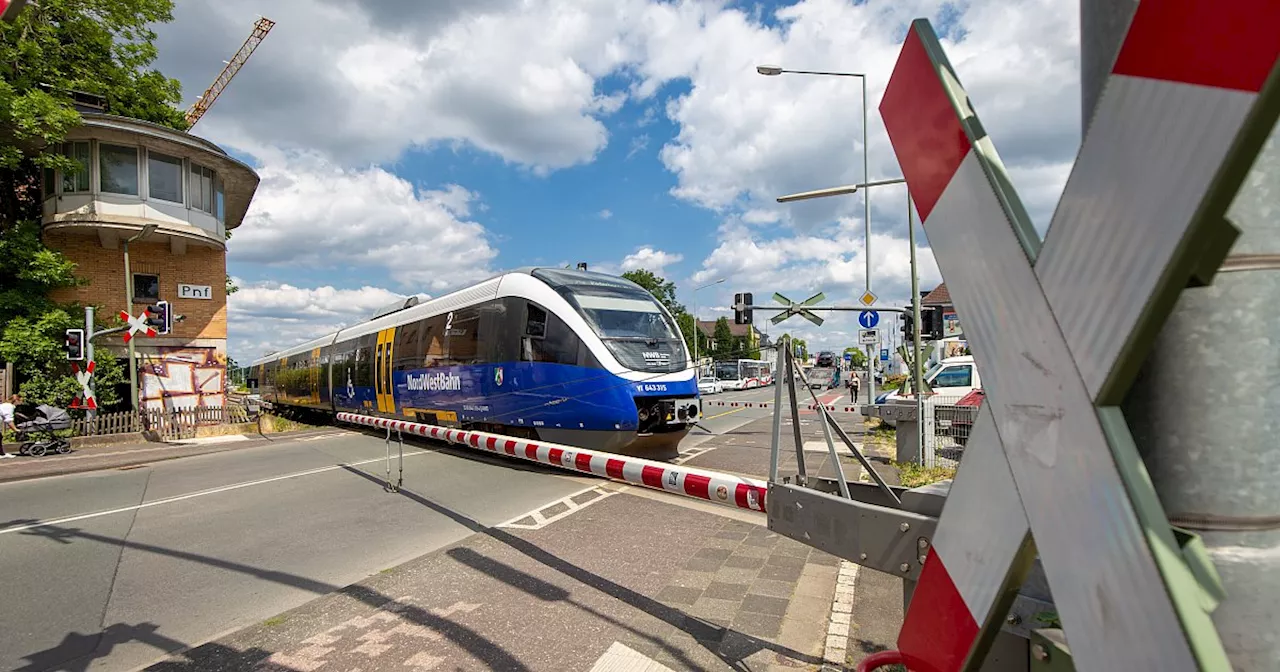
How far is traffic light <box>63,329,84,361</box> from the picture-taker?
17.7 meters

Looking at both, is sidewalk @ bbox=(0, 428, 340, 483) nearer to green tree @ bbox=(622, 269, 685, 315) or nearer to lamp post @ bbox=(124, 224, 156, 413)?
lamp post @ bbox=(124, 224, 156, 413)

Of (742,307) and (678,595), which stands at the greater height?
(742,307)

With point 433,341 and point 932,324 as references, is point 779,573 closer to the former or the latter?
point 433,341

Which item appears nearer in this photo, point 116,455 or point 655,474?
point 655,474

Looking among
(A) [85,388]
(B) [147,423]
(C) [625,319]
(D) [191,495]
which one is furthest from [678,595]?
(A) [85,388]

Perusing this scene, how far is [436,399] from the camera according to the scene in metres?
12.7

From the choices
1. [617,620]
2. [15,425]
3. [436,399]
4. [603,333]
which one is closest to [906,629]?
[617,620]

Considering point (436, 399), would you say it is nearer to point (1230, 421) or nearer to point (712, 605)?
point (712, 605)

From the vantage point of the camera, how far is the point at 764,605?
166 inches

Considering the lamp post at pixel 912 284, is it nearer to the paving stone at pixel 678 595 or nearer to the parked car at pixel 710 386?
the paving stone at pixel 678 595

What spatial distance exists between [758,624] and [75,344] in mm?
21949

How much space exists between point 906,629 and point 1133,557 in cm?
68

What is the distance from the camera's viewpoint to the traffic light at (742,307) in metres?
21.3

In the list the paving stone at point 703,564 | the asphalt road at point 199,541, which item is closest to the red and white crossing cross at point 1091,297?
the paving stone at point 703,564
